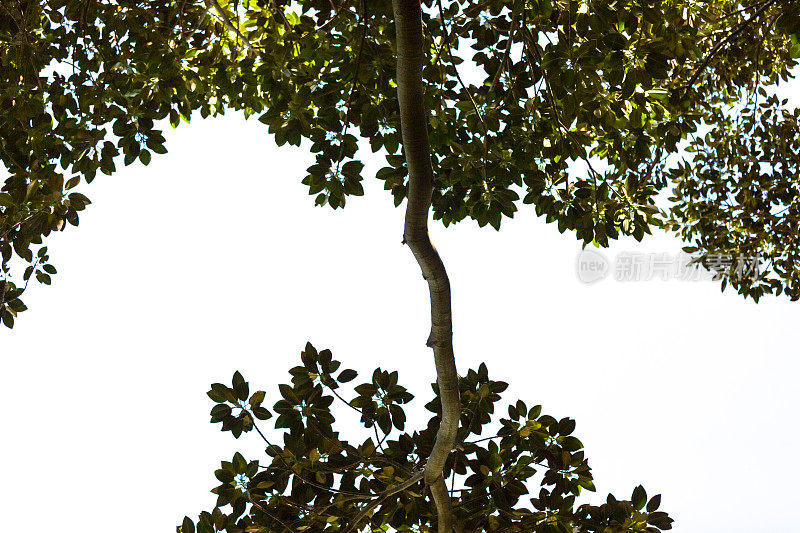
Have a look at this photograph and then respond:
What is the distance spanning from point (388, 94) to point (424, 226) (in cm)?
103

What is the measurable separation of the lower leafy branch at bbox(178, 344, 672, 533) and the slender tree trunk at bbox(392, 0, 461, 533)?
0.12 metres

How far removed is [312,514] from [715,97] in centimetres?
499

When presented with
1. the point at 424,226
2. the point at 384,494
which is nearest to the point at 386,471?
the point at 384,494

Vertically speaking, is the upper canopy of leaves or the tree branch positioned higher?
the upper canopy of leaves

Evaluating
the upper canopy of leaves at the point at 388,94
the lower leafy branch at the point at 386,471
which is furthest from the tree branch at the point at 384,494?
the upper canopy of leaves at the point at 388,94

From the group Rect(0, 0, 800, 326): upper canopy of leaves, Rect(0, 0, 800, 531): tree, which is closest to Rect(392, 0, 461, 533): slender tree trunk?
Rect(0, 0, 800, 531): tree

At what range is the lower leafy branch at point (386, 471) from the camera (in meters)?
2.93

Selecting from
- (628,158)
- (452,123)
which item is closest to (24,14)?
(452,123)

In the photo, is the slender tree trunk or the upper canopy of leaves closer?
the slender tree trunk

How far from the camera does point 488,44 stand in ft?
11.2

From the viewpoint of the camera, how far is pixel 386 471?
2.96 m

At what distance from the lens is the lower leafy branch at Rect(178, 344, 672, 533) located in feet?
9.62

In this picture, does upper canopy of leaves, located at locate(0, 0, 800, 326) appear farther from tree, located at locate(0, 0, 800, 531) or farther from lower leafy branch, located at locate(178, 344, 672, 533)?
lower leafy branch, located at locate(178, 344, 672, 533)

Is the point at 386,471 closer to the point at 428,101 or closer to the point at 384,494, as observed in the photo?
the point at 384,494
